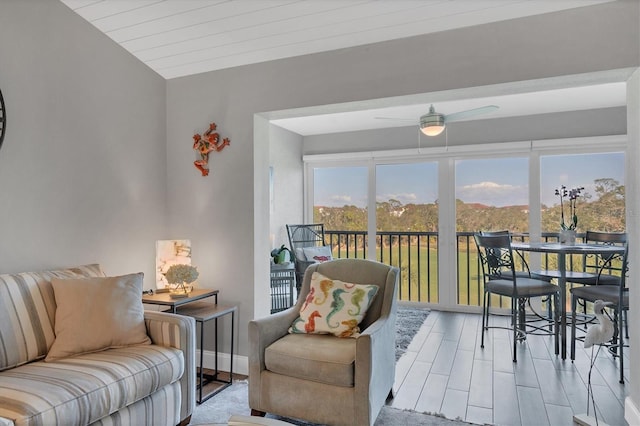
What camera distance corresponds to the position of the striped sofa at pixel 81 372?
5.26 feet

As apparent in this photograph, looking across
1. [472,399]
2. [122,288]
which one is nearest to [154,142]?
[122,288]

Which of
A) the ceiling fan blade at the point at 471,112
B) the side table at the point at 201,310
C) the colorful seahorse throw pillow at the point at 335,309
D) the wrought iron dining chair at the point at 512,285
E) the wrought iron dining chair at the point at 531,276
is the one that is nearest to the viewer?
the colorful seahorse throw pillow at the point at 335,309

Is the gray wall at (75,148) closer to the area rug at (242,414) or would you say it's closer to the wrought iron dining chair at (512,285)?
the area rug at (242,414)

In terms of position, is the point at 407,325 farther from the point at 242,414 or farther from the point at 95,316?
the point at 95,316

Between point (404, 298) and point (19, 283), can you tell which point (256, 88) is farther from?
point (404, 298)

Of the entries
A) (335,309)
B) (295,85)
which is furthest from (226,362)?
(295,85)

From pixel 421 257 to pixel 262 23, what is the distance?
369cm

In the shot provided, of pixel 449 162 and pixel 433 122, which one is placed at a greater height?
pixel 433 122

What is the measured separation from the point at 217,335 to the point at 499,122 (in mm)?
3969

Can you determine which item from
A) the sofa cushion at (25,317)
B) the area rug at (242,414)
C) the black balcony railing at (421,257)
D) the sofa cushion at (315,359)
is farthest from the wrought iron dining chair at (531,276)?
the sofa cushion at (25,317)

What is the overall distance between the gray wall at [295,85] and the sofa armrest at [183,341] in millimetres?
796

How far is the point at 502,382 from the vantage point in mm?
2840

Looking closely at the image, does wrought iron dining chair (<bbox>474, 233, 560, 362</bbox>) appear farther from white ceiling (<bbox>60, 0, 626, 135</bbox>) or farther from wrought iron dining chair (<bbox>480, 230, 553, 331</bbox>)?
Result: white ceiling (<bbox>60, 0, 626, 135</bbox>)

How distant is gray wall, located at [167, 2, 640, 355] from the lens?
219 centimetres
